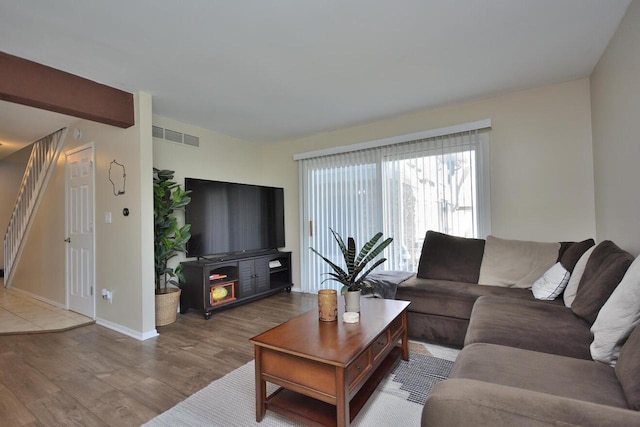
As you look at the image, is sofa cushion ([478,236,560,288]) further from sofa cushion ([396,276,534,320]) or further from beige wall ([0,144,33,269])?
beige wall ([0,144,33,269])

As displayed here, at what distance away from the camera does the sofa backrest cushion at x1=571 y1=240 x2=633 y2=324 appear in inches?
60.1

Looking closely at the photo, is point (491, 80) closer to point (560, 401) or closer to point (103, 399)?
point (560, 401)

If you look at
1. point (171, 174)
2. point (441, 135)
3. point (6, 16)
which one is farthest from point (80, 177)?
point (441, 135)

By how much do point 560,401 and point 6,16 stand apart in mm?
3223

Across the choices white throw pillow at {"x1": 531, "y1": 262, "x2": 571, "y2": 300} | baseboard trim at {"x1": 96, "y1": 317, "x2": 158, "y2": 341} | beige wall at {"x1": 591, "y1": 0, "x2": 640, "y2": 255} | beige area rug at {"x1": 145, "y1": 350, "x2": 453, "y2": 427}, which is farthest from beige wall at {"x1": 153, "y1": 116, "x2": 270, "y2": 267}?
beige wall at {"x1": 591, "y1": 0, "x2": 640, "y2": 255}

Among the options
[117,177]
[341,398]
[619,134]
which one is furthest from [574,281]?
[117,177]

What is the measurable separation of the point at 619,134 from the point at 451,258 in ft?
5.07

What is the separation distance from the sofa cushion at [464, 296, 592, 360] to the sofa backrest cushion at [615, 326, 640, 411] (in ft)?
1.29

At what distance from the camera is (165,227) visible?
324 centimetres

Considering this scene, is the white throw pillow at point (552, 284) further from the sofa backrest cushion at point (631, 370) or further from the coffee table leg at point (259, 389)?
the coffee table leg at point (259, 389)

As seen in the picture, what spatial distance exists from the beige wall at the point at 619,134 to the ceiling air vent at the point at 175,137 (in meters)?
4.15

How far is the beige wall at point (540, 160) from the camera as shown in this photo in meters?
2.82

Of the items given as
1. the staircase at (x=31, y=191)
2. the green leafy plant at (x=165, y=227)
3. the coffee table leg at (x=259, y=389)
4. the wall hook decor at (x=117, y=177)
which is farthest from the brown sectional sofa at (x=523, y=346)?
the staircase at (x=31, y=191)

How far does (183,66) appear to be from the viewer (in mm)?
2443
